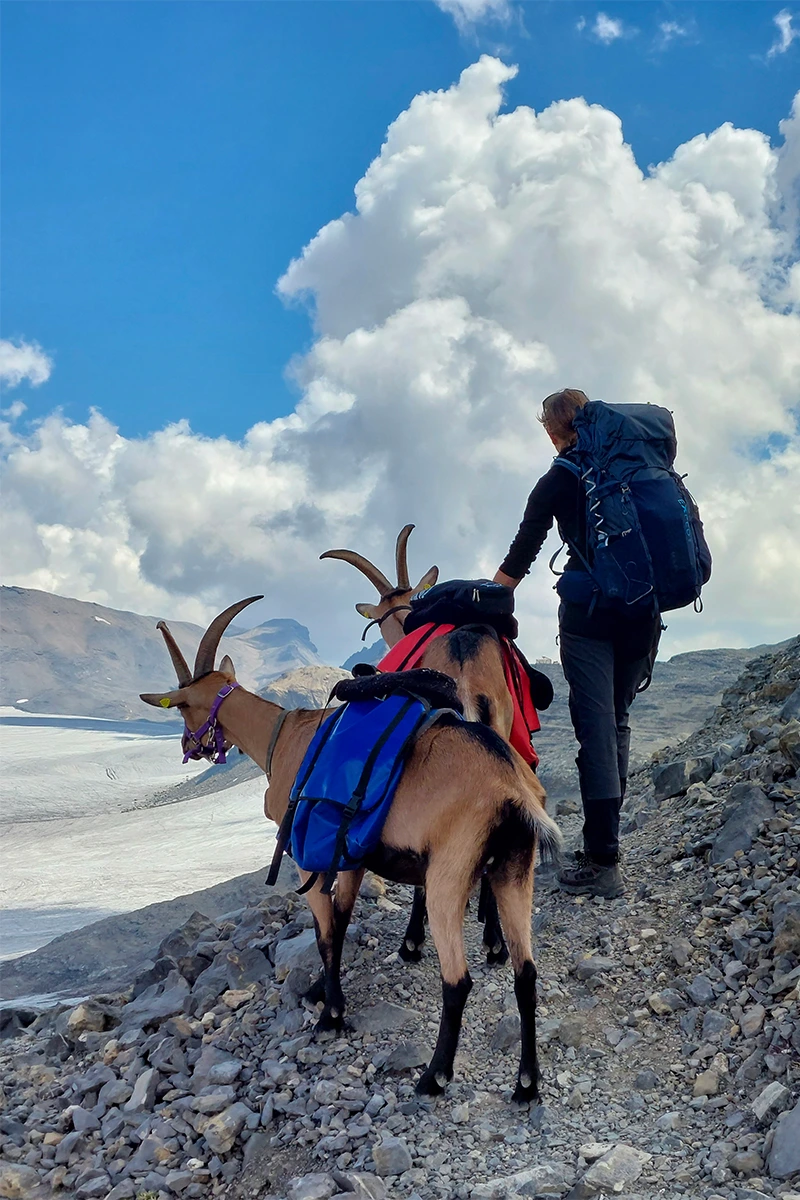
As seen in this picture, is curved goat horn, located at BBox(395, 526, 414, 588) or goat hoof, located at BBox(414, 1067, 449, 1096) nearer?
goat hoof, located at BBox(414, 1067, 449, 1096)

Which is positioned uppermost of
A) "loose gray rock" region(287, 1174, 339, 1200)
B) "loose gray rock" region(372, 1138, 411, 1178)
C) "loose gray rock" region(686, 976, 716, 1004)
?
"loose gray rock" region(686, 976, 716, 1004)

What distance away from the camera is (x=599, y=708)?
6297 mm

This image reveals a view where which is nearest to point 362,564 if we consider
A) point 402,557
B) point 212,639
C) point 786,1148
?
point 402,557

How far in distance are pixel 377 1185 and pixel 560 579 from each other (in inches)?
156

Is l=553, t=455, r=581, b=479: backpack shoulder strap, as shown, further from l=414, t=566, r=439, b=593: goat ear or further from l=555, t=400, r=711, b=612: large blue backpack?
l=414, t=566, r=439, b=593: goat ear

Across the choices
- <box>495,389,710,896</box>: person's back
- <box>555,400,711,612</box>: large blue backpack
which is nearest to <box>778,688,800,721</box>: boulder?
<box>495,389,710,896</box>: person's back

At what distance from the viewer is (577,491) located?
6.02 metres

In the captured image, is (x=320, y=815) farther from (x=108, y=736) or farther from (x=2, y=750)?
(x=108, y=736)

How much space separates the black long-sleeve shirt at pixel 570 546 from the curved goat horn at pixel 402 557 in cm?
372

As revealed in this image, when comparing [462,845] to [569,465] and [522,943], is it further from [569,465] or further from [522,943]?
[569,465]

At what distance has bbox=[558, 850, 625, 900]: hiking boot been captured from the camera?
6.58m

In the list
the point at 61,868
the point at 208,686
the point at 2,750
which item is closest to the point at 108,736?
the point at 2,750

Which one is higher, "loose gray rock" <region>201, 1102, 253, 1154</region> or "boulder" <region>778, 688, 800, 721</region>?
"boulder" <region>778, 688, 800, 721</region>

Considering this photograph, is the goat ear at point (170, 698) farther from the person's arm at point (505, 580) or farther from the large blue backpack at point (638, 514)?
the large blue backpack at point (638, 514)
